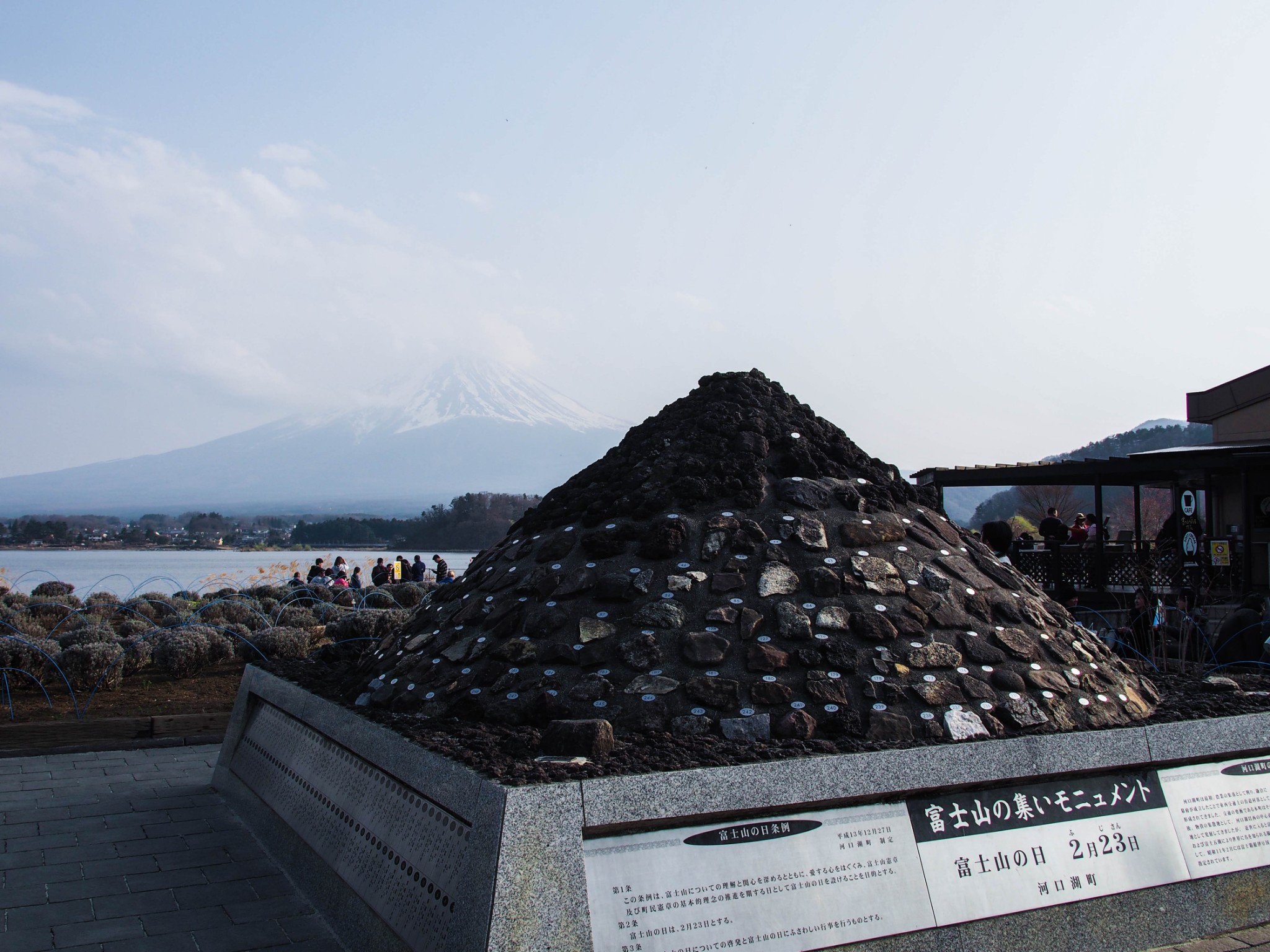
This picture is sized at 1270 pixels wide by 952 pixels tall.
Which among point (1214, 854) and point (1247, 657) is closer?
point (1214, 854)

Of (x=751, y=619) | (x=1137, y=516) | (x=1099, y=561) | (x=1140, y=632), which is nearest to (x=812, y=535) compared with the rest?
(x=751, y=619)

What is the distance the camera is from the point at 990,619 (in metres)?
4.41

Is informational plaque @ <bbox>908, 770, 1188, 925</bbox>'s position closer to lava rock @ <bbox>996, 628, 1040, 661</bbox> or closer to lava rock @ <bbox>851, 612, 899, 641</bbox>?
lava rock @ <bbox>996, 628, 1040, 661</bbox>

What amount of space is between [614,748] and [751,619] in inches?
37.9

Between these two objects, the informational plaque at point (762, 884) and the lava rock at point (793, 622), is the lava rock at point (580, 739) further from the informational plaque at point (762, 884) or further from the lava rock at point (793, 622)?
the lava rock at point (793, 622)

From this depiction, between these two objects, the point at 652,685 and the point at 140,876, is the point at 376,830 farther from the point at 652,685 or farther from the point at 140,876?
the point at 140,876

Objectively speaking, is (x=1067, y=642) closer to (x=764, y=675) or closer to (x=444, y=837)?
(x=764, y=675)

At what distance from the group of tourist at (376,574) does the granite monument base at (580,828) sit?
11803 mm

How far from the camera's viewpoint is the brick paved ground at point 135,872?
11.5ft

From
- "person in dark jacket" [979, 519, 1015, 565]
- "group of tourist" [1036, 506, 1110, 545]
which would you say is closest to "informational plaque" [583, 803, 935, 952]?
"person in dark jacket" [979, 519, 1015, 565]

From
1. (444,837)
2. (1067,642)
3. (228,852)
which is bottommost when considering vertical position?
(228,852)

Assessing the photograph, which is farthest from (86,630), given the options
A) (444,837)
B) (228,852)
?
(444,837)

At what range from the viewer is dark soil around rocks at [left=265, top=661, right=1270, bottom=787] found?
3057mm

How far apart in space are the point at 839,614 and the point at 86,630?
7.90m
